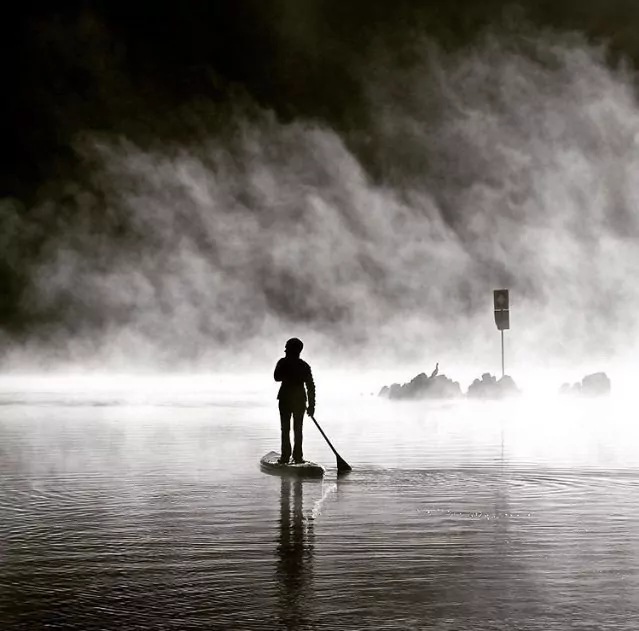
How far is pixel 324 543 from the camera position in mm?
12375

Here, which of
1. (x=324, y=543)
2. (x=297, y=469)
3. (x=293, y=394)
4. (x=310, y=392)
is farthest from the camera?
(x=310, y=392)

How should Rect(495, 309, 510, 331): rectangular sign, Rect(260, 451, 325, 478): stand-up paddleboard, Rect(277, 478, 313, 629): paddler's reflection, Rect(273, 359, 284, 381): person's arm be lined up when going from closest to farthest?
Rect(277, 478, 313, 629): paddler's reflection, Rect(260, 451, 325, 478): stand-up paddleboard, Rect(273, 359, 284, 381): person's arm, Rect(495, 309, 510, 331): rectangular sign

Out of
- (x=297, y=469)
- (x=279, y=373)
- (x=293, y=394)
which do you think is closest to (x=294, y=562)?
(x=297, y=469)

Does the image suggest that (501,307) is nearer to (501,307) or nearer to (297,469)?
(501,307)

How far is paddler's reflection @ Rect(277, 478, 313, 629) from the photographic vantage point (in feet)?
28.6

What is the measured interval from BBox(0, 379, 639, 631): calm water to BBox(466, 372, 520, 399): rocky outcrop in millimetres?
68511

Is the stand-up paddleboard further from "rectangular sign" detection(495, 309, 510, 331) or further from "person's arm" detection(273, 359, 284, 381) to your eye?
"rectangular sign" detection(495, 309, 510, 331)

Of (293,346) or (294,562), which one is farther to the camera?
(293,346)

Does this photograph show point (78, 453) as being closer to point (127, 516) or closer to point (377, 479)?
point (377, 479)

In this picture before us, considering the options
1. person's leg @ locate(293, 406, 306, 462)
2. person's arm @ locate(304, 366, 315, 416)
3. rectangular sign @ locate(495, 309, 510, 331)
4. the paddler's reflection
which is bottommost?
the paddler's reflection

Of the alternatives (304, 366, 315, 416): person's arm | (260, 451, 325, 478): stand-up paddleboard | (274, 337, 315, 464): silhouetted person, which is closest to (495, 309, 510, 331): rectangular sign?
(304, 366, 315, 416): person's arm

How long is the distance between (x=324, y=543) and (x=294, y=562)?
1346 millimetres

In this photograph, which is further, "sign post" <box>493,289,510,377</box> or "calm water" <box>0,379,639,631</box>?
"sign post" <box>493,289,510,377</box>

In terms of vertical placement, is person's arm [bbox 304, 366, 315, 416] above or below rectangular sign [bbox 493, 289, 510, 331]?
below
